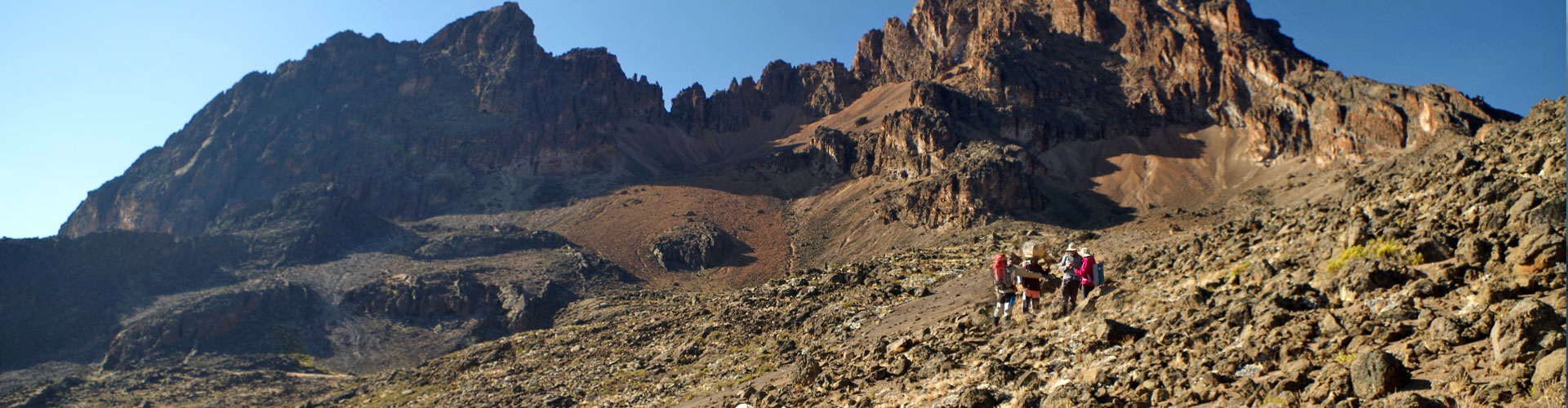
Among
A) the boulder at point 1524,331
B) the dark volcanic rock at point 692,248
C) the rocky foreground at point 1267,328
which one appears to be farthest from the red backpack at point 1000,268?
the dark volcanic rock at point 692,248

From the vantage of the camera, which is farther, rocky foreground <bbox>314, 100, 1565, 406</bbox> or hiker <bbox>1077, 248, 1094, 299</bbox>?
hiker <bbox>1077, 248, 1094, 299</bbox>

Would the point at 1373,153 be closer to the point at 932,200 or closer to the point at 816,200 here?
the point at 932,200

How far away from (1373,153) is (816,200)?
194 ft

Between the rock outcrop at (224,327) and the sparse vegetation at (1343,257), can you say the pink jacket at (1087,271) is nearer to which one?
the sparse vegetation at (1343,257)

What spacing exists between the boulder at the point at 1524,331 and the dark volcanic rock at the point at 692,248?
94.6 meters

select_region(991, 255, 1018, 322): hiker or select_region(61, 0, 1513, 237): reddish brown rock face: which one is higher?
select_region(61, 0, 1513, 237): reddish brown rock face

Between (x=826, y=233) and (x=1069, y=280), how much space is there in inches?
3297

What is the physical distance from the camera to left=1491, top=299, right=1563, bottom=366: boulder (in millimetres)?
7160

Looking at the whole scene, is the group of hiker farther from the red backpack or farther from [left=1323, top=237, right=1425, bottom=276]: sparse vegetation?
[left=1323, top=237, right=1425, bottom=276]: sparse vegetation

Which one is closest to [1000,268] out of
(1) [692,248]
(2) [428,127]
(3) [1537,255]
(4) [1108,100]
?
(3) [1537,255]

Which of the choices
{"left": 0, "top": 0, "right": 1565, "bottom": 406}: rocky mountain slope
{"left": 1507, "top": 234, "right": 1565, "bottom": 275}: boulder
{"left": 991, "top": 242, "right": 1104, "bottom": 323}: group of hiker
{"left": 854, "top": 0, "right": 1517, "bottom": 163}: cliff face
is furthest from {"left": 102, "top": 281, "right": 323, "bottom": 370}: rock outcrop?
{"left": 1507, "top": 234, "right": 1565, "bottom": 275}: boulder

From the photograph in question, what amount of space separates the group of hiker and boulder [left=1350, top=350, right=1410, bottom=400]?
939 centimetres

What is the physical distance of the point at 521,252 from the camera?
344 feet

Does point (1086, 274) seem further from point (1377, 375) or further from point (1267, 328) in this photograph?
point (1377, 375)
